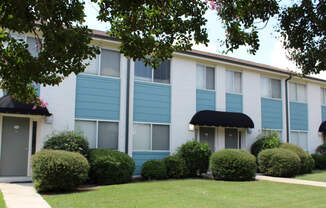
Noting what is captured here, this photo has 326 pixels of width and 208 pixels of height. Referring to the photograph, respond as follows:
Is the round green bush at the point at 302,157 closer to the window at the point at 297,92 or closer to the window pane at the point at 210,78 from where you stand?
the window at the point at 297,92

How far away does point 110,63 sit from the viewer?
54.0ft

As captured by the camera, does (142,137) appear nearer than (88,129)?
No

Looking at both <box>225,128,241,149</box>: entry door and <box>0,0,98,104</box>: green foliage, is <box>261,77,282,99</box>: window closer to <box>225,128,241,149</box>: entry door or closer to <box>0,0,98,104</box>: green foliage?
<box>225,128,241,149</box>: entry door

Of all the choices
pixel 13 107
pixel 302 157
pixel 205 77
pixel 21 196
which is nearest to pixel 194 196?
pixel 21 196

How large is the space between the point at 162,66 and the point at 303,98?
1200cm

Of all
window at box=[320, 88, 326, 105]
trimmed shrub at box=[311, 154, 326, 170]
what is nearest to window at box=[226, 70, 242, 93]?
trimmed shrub at box=[311, 154, 326, 170]

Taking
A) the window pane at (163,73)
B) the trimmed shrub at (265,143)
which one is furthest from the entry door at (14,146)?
the trimmed shrub at (265,143)

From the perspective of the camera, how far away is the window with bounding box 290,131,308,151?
23.4m

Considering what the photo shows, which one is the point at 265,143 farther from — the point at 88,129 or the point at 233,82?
the point at 88,129

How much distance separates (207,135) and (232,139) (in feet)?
6.38

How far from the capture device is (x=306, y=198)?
11000 millimetres

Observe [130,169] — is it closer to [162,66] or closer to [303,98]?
[162,66]

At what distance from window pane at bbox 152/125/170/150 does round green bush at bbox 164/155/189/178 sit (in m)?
1.23

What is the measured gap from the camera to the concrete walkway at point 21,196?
9.61 m
